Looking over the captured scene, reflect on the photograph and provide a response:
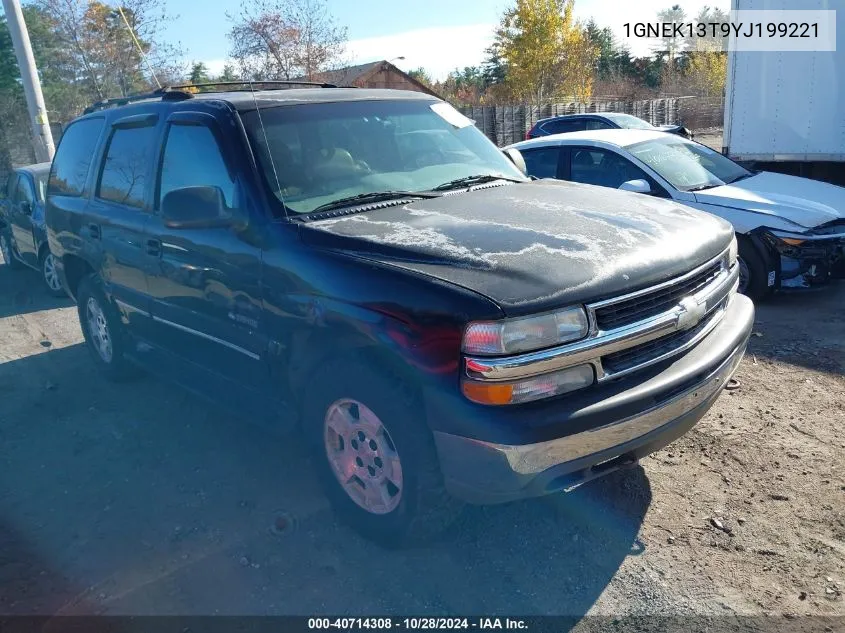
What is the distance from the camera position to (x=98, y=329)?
219 inches

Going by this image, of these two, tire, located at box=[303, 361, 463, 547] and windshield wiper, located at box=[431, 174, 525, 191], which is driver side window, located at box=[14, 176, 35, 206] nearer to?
windshield wiper, located at box=[431, 174, 525, 191]

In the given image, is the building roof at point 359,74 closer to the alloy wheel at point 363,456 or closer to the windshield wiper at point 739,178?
the windshield wiper at point 739,178

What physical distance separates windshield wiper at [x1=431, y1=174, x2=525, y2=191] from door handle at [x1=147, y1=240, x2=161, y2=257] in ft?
5.50

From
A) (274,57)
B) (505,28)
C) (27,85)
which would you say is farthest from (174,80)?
(505,28)

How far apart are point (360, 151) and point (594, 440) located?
6.74ft

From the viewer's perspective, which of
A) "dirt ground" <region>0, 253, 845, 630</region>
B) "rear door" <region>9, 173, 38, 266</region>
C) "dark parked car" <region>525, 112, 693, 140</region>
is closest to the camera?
"dirt ground" <region>0, 253, 845, 630</region>

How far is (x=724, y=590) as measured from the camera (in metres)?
2.82

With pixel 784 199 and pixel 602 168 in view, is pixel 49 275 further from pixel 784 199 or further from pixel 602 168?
pixel 784 199

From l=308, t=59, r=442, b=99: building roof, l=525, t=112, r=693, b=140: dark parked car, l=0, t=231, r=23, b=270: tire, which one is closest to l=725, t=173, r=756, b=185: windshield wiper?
l=525, t=112, r=693, b=140: dark parked car

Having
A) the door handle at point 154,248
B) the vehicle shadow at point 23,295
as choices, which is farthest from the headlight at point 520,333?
the vehicle shadow at point 23,295

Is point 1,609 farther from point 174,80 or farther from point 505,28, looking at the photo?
point 505,28

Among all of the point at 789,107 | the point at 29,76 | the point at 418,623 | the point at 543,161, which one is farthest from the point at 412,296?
the point at 29,76

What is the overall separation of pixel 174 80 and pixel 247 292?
21.3 meters

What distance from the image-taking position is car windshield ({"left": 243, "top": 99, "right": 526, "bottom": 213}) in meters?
3.52
